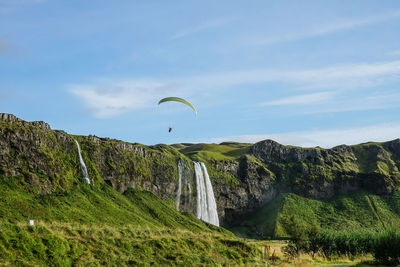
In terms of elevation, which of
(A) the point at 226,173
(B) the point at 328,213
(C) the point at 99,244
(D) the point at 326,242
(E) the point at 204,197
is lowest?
(B) the point at 328,213

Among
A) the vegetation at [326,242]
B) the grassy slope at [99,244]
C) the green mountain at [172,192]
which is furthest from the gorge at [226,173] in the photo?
the vegetation at [326,242]

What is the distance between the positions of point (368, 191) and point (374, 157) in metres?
23.7

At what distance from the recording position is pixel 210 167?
136125 millimetres

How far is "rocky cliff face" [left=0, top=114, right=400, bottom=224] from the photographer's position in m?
79.3

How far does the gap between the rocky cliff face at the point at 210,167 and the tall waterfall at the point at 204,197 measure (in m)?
2.57

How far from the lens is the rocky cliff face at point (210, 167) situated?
260ft

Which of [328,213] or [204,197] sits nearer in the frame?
[204,197]

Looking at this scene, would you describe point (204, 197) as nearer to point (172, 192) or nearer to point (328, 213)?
point (172, 192)

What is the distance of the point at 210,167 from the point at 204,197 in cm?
1337

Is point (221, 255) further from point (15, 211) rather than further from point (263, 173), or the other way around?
point (263, 173)

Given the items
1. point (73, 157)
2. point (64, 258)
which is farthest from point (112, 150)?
point (64, 258)

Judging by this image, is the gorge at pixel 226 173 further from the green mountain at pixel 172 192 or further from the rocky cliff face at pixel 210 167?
the green mountain at pixel 172 192

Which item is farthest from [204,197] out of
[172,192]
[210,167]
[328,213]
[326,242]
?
[326,242]

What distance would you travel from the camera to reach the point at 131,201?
98.9m
